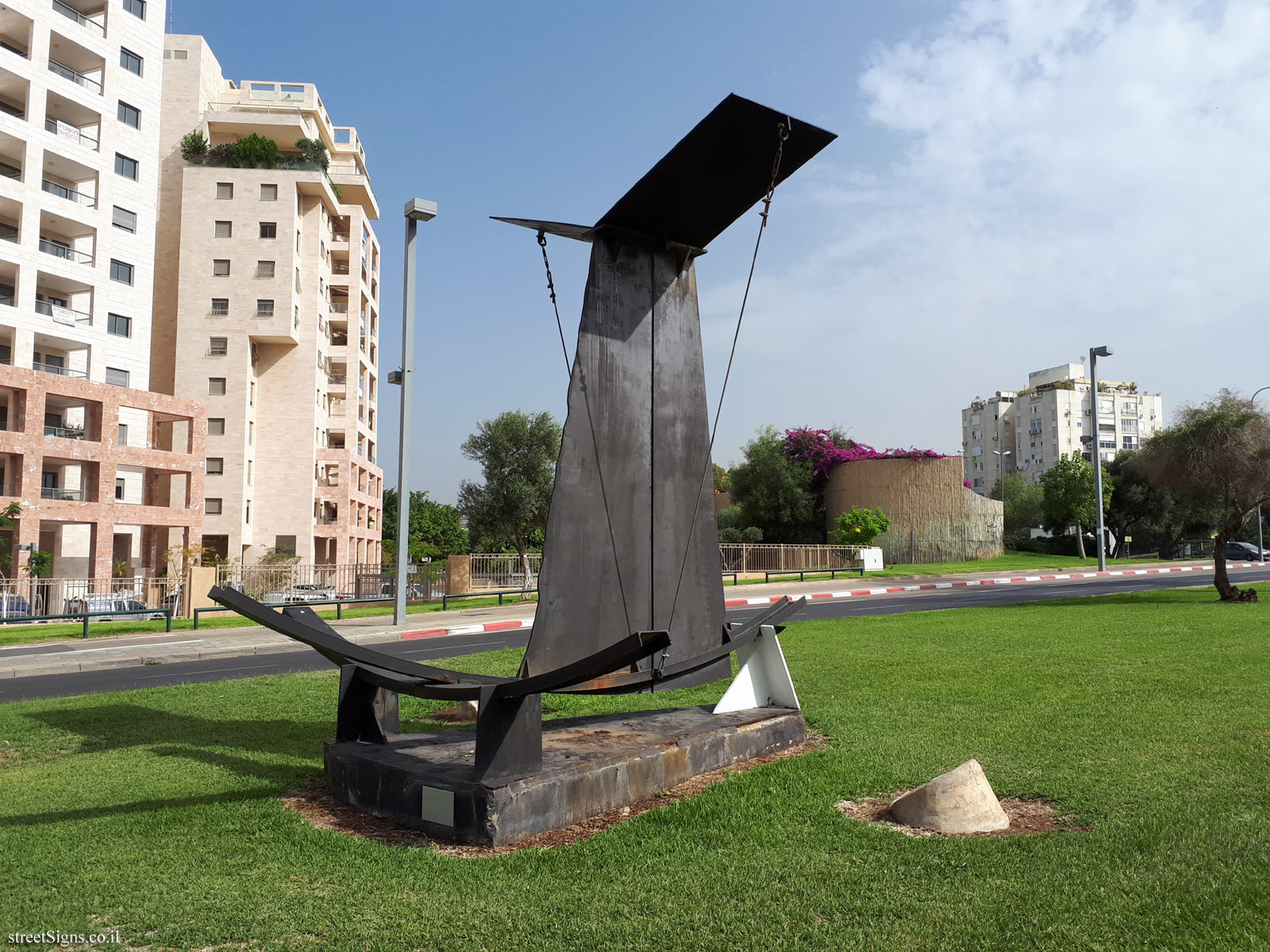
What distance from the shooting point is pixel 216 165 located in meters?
45.5

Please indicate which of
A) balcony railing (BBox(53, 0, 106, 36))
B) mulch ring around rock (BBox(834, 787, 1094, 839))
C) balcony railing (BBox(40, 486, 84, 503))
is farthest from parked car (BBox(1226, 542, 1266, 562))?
balcony railing (BBox(53, 0, 106, 36))

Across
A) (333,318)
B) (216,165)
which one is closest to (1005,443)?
(333,318)

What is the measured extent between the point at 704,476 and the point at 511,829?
9.43ft

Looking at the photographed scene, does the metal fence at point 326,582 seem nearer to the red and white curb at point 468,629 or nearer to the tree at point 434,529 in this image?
the red and white curb at point 468,629

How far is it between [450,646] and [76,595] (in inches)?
784

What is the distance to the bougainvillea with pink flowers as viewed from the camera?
4738 cm

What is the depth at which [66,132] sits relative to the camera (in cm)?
3628

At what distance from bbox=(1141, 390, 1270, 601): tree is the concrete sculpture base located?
15.5m

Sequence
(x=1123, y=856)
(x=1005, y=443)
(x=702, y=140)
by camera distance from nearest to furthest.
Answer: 1. (x=1123, y=856)
2. (x=702, y=140)
3. (x=1005, y=443)

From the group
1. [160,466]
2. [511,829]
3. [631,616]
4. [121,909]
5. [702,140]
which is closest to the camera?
[121,909]

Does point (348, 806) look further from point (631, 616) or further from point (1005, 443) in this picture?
point (1005, 443)

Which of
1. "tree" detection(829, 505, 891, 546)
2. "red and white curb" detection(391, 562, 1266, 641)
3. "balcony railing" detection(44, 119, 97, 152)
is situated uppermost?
"balcony railing" detection(44, 119, 97, 152)

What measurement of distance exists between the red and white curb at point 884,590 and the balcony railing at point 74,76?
110 feet

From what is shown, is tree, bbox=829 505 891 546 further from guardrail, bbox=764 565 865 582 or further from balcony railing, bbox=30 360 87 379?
balcony railing, bbox=30 360 87 379
